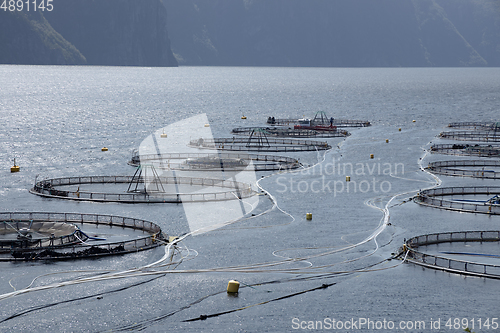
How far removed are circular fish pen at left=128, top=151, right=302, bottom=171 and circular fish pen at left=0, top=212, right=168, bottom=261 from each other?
47.3 m

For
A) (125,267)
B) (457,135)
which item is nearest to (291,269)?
(125,267)

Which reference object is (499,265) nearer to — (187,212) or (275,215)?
(275,215)

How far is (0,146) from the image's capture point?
18662cm

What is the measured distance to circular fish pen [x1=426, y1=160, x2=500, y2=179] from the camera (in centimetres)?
13112

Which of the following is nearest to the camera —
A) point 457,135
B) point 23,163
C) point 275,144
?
point 23,163

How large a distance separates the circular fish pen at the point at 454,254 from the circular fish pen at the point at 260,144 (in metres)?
85.2

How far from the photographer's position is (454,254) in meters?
78.6

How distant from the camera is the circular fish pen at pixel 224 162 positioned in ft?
458

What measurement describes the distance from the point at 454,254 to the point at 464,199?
3329 cm

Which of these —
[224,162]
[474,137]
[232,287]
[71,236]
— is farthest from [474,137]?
[232,287]

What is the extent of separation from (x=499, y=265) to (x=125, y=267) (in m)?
41.3

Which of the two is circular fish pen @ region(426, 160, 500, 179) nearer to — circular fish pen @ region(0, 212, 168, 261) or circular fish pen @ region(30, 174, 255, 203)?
circular fish pen @ region(30, 174, 255, 203)
